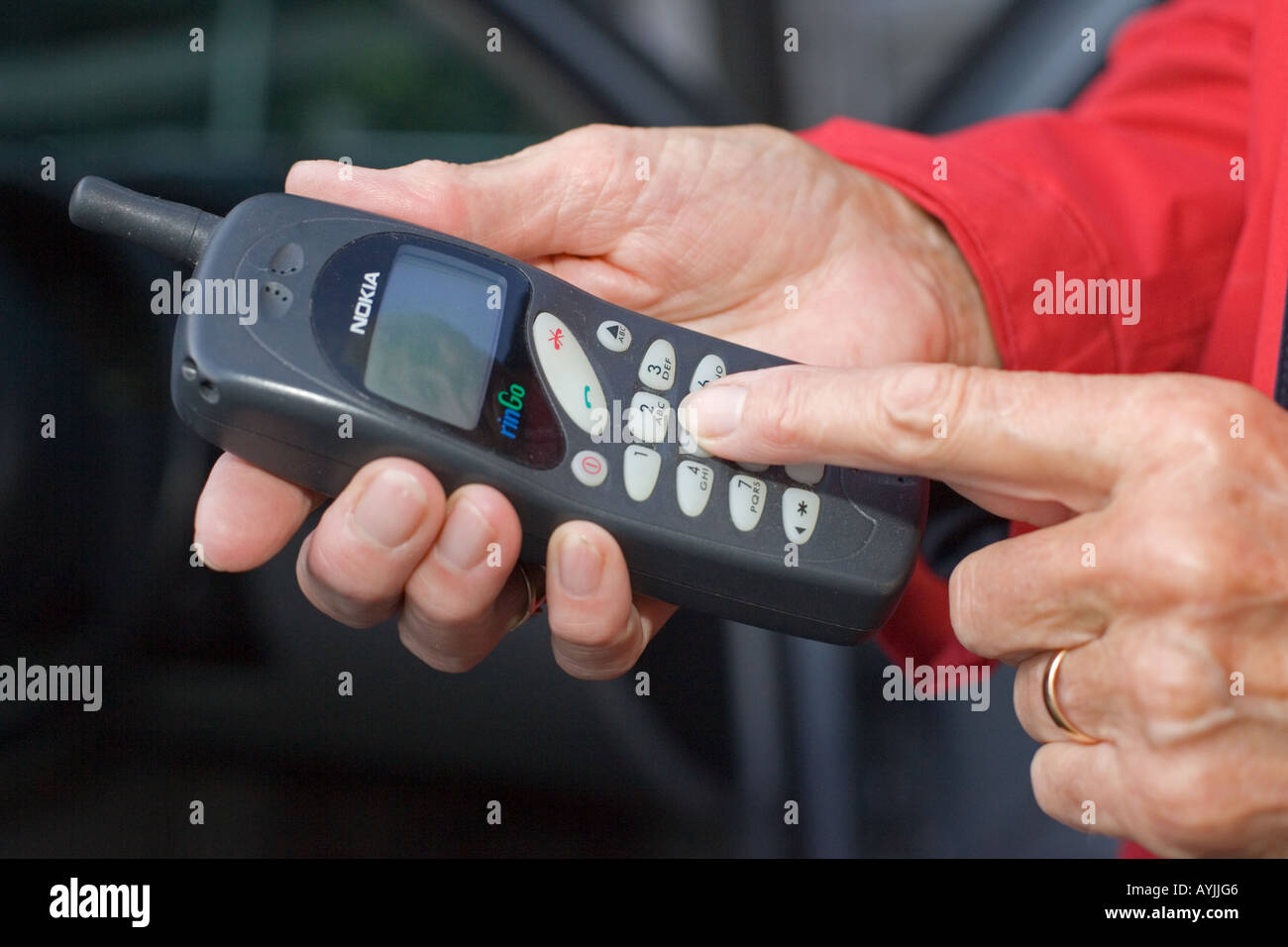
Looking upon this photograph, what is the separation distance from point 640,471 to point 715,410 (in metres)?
0.06

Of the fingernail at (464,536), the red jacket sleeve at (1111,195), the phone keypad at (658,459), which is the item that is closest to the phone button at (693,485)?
the phone keypad at (658,459)

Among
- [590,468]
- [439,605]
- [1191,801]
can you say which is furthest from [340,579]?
[1191,801]

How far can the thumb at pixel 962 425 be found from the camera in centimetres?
59

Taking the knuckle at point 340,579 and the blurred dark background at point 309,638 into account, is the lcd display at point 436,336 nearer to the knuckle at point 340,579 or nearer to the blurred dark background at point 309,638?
the knuckle at point 340,579

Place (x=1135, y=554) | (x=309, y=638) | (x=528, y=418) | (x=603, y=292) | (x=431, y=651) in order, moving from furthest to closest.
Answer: (x=309, y=638), (x=603, y=292), (x=431, y=651), (x=528, y=418), (x=1135, y=554)

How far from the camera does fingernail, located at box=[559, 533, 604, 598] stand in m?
0.67

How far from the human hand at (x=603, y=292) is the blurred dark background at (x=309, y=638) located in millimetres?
253

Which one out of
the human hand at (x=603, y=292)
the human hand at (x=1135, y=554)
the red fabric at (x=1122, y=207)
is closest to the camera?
the human hand at (x=1135, y=554)

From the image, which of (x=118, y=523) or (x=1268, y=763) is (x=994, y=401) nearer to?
(x=1268, y=763)

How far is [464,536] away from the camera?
26.1 inches

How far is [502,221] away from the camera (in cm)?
83

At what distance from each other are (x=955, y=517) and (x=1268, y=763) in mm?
482

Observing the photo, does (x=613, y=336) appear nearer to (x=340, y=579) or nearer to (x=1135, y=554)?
(x=340, y=579)
